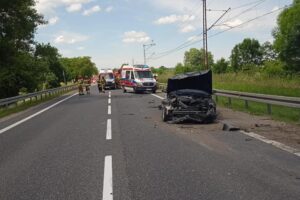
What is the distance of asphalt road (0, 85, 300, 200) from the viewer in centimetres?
538

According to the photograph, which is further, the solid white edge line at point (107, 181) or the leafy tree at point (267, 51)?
the leafy tree at point (267, 51)

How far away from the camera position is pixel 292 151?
8.13 meters

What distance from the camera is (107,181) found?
596 centimetres

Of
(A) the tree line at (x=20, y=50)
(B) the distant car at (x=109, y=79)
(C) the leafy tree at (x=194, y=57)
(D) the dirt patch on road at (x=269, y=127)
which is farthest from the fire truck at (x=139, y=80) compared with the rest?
(C) the leafy tree at (x=194, y=57)

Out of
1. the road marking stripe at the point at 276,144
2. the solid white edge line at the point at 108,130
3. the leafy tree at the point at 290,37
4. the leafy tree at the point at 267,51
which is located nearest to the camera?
the road marking stripe at the point at 276,144

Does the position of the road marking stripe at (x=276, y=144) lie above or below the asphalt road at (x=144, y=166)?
below

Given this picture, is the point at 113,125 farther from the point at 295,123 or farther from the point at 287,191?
the point at 287,191

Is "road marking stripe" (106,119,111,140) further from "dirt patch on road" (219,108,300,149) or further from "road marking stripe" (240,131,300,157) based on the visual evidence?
"dirt patch on road" (219,108,300,149)

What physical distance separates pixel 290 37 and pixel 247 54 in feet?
211

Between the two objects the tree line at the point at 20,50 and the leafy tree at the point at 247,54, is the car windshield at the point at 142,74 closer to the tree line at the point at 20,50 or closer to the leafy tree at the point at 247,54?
the tree line at the point at 20,50

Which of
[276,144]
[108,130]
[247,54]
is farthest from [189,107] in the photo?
[247,54]

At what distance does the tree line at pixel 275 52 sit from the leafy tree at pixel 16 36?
68.6 feet

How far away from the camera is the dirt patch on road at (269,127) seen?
31.9 feet

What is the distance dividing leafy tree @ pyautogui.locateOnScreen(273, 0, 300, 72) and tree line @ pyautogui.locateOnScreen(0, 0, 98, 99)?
41797 mm
